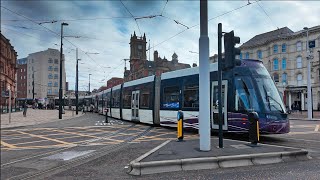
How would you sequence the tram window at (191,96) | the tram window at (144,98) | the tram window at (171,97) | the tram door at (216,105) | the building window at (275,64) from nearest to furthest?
1. the tram door at (216,105)
2. the tram window at (191,96)
3. the tram window at (171,97)
4. the tram window at (144,98)
5. the building window at (275,64)

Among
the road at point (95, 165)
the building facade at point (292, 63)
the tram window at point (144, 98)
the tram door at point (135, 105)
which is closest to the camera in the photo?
the road at point (95, 165)

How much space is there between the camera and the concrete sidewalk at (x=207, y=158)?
6193mm

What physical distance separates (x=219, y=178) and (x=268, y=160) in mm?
2059

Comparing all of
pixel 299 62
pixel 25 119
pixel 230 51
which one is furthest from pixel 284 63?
pixel 230 51

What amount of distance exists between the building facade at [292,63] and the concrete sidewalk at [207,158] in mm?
41344

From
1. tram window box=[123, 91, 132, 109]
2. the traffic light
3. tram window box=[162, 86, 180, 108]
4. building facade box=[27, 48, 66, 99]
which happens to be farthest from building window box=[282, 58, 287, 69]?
building facade box=[27, 48, 66, 99]

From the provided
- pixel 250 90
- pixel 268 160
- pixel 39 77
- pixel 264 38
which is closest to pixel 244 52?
pixel 264 38

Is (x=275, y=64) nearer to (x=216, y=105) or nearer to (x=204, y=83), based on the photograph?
(x=216, y=105)

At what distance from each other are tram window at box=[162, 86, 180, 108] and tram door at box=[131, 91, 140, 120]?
3925 mm

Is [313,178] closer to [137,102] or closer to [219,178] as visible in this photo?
[219,178]

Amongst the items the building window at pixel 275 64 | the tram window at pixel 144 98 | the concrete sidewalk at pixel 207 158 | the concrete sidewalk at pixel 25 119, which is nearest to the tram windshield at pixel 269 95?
the concrete sidewalk at pixel 207 158

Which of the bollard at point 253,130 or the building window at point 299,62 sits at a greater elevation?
the building window at point 299,62

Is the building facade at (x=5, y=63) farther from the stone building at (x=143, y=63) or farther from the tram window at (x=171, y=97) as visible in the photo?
the stone building at (x=143, y=63)

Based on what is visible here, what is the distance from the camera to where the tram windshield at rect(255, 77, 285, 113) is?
1010 centimetres
